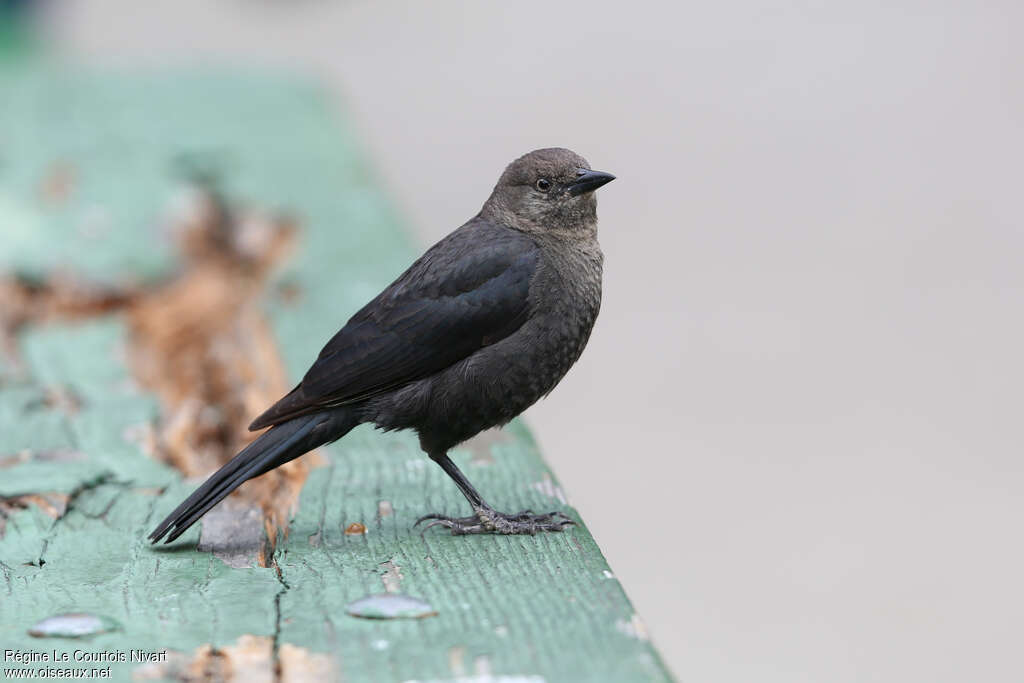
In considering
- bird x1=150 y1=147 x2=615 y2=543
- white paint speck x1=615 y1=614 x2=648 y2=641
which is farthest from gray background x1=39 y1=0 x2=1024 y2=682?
white paint speck x1=615 y1=614 x2=648 y2=641

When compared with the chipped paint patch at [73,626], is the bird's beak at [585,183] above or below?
above

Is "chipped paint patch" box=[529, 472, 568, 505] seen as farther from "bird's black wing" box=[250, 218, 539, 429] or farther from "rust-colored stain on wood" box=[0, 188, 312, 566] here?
"rust-colored stain on wood" box=[0, 188, 312, 566]

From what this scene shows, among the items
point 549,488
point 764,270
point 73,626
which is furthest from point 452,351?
point 764,270

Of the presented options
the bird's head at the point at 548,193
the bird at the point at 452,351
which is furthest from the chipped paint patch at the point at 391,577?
the bird's head at the point at 548,193

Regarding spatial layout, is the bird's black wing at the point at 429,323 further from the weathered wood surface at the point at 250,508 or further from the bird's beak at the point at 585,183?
the bird's beak at the point at 585,183

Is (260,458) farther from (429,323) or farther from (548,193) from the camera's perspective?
(548,193)

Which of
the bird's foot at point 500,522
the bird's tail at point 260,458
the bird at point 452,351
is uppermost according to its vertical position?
the bird at point 452,351
